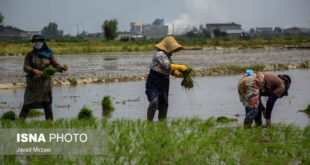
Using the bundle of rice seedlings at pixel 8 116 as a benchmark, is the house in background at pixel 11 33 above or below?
above

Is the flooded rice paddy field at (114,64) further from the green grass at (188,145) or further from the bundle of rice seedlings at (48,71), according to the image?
the green grass at (188,145)

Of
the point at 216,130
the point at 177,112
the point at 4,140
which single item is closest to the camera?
the point at 4,140

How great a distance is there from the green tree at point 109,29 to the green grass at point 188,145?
196ft

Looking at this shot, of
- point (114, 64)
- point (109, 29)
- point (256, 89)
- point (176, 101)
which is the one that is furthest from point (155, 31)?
point (256, 89)

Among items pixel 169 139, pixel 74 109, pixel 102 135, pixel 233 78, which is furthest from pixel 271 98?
pixel 233 78

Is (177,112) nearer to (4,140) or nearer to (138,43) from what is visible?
(4,140)

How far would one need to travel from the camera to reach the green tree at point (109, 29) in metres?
65.8

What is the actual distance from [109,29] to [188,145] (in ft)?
202

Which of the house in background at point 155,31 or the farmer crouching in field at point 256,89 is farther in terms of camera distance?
the house in background at point 155,31

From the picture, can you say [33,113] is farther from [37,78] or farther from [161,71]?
[161,71]

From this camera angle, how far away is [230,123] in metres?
7.69

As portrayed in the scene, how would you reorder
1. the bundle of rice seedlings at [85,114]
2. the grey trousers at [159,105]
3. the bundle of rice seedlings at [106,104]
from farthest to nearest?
the bundle of rice seedlings at [106,104] → the bundle of rice seedlings at [85,114] → the grey trousers at [159,105]

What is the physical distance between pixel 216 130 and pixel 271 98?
40.1 inches

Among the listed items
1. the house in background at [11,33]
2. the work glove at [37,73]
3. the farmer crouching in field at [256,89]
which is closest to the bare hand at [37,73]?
the work glove at [37,73]
